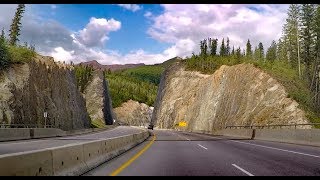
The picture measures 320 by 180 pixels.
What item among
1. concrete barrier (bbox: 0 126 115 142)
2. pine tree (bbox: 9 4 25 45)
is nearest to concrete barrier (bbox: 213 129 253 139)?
concrete barrier (bbox: 0 126 115 142)

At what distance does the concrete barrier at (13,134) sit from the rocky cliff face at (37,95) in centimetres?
913

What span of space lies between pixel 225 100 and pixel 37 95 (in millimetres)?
33986

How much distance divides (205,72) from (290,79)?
70028 millimetres

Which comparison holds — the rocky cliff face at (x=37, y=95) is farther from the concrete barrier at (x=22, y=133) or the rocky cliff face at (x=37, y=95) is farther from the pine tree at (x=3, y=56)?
the concrete barrier at (x=22, y=133)

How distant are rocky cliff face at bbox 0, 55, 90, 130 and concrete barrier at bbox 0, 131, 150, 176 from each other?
32.2 metres

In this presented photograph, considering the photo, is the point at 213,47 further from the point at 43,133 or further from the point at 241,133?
the point at 43,133

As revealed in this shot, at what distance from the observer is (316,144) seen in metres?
26.7

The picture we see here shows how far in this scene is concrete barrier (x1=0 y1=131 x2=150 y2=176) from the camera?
733 centimetres

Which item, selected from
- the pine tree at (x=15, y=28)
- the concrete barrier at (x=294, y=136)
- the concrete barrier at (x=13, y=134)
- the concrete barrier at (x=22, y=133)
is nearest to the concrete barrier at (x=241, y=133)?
the concrete barrier at (x=294, y=136)

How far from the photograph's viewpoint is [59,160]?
976 cm

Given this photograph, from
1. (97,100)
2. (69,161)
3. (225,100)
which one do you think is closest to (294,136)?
(69,161)

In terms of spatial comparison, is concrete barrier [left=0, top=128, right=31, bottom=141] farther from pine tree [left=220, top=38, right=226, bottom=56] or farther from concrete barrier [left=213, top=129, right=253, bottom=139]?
pine tree [left=220, top=38, right=226, bottom=56]
